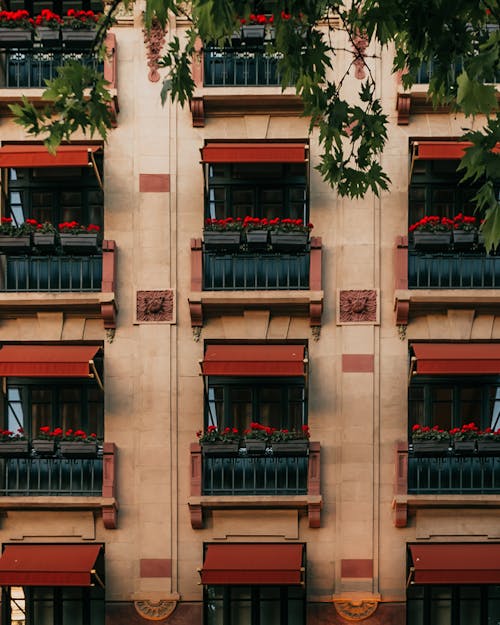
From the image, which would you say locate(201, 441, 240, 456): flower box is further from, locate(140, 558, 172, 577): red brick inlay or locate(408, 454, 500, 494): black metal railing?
locate(408, 454, 500, 494): black metal railing

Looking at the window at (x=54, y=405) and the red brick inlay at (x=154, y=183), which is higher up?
the red brick inlay at (x=154, y=183)

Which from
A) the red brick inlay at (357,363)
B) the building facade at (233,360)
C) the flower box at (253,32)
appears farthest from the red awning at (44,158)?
the red brick inlay at (357,363)

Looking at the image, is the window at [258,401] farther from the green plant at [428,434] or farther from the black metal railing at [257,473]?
the green plant at [428,434]

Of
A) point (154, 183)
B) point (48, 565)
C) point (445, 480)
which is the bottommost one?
point (48, 565)

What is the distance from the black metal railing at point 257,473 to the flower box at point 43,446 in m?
3.20

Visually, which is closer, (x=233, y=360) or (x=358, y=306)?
(x=233, y=360)

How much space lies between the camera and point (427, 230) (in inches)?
946

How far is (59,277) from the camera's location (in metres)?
24.3

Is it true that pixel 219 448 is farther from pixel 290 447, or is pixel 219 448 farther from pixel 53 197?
pixel 53 197

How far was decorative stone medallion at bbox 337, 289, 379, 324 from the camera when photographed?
953 inches

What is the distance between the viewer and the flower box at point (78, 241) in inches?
945

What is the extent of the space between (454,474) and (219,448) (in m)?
4.99

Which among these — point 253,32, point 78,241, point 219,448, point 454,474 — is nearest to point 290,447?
point 219,448

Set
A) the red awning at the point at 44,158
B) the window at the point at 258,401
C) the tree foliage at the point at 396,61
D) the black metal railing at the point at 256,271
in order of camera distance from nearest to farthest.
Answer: the tree foliage at the point at 396,61, the red awning at the point at 44,158, the black metal railing at the point at 256,271, the window at the point at 258,401
